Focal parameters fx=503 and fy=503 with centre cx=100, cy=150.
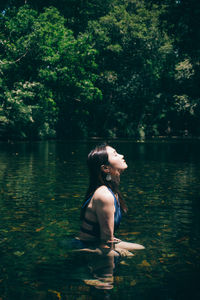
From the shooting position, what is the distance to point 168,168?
19.0 m

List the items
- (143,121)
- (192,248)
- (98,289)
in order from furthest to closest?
(143,121) → (192,248) → (98,289)

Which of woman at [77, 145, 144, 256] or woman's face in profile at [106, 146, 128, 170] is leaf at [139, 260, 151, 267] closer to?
woman at [77, 145, 144, 256]

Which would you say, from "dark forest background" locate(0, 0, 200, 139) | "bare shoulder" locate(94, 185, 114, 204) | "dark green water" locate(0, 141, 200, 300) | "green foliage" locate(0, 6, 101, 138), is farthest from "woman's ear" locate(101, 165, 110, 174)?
"green foliage" locate(0, 6, 101, 138)

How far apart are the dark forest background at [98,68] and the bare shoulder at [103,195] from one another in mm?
17355

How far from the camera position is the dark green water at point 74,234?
4656 millimetres

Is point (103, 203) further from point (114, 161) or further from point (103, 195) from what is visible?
point (114, 161)

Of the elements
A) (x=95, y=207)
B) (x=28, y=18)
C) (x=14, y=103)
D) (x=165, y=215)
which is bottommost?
(x=165, y=215)

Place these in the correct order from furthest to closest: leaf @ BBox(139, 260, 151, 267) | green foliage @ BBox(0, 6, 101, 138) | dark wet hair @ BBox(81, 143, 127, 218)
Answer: green foliage @ BBox(0, 6, 101, 138) < leaf @ BBox(139, 260, 151, 267) < dark wet hair @ BBox(81, 143, 127, 218)

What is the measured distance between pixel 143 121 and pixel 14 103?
1646 inches

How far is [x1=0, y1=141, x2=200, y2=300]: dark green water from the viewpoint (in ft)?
15.3

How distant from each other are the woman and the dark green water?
0.75ft

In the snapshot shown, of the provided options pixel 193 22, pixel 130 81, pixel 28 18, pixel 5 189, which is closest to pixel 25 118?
pixel 28 18

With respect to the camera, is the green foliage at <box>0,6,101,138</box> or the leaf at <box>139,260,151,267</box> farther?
the green foliage at <box>0,6,101,138</box>

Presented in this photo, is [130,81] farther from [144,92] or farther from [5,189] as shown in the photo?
[5,189]
